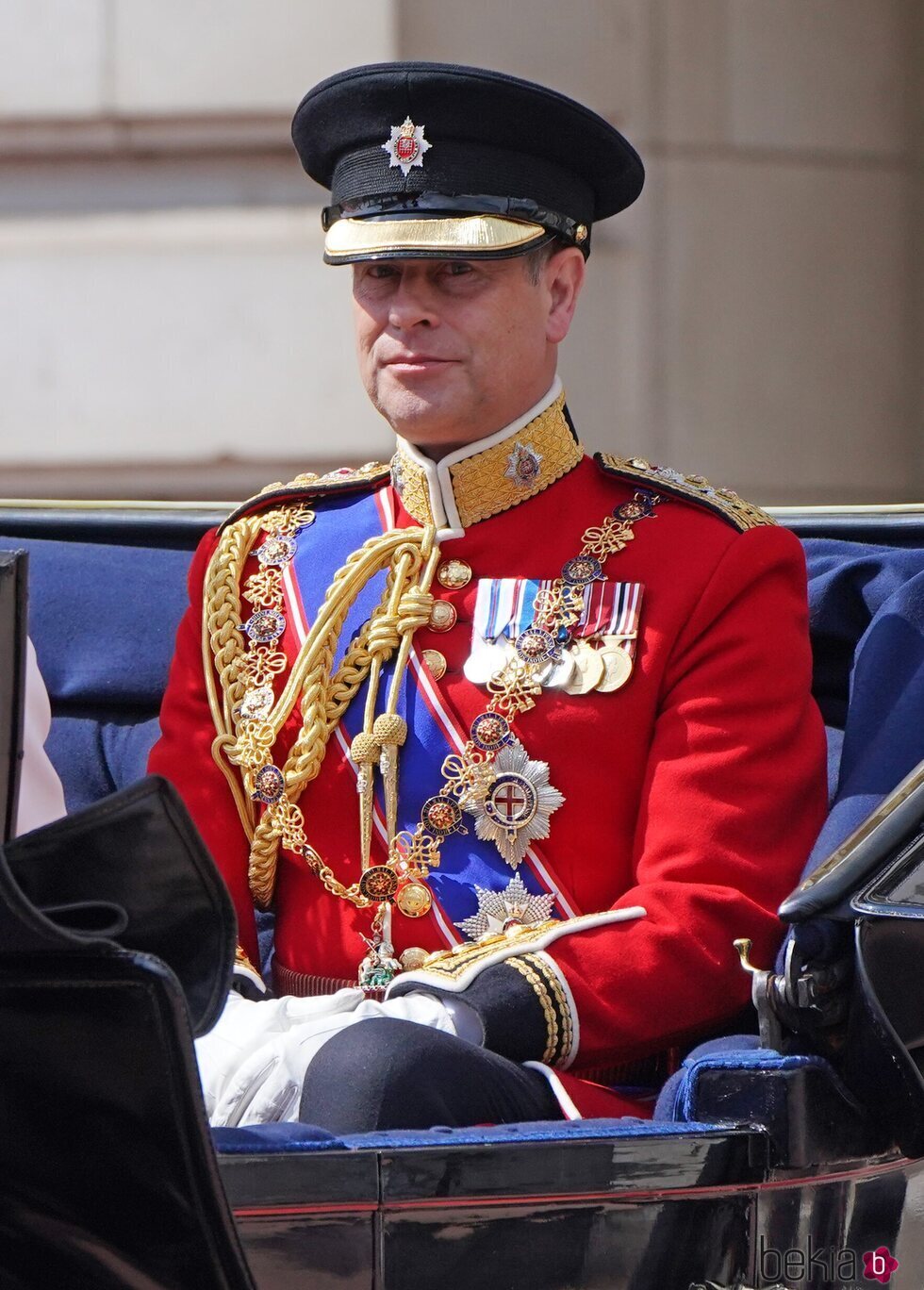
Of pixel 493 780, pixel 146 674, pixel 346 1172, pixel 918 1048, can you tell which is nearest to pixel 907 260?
pixel 146 674

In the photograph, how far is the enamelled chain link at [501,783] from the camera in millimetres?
2488

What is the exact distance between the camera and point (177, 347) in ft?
17.5

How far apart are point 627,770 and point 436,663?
0.89 ft

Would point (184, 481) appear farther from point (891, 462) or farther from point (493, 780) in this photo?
point (493, 780)

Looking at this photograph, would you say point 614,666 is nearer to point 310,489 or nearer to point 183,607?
point 310,489

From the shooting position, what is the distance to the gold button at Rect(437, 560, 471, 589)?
8.65 feet

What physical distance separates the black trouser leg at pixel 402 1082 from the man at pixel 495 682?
0.40 feet

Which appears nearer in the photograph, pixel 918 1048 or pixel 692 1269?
pixel 692 1269

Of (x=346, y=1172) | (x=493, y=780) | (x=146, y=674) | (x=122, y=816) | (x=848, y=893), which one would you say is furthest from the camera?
(x=146, y=674)

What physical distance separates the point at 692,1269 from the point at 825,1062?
0.78ft

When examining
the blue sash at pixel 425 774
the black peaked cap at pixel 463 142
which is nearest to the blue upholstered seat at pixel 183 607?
the blue sash at pixel 425 774

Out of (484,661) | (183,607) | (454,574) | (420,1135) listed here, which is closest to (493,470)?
(454,574)

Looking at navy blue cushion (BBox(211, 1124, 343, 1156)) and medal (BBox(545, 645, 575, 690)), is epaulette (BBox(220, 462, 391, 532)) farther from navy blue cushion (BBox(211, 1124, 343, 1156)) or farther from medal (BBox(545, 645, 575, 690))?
navy blue cushion (BBox(211, 1124, 343, 1156))

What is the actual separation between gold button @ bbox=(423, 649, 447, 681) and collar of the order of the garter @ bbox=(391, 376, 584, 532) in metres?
0.18
